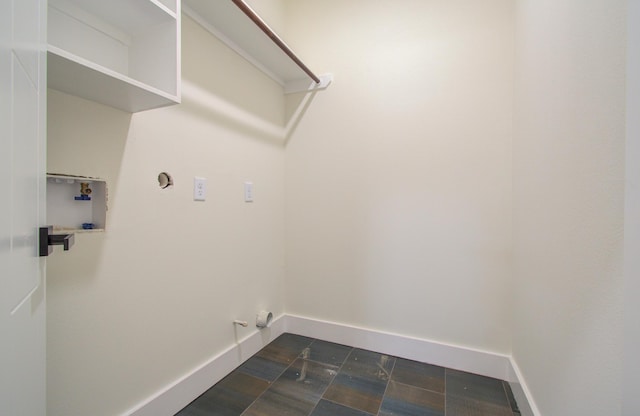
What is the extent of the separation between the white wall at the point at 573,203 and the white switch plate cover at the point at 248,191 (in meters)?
1.47

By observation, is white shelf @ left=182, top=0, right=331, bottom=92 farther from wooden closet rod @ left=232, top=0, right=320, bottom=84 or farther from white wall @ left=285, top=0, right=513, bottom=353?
white wall @ left=285, top=0, right=513, bottom=353

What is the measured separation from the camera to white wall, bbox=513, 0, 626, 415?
66 centimetres

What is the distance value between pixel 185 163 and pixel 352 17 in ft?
4.89

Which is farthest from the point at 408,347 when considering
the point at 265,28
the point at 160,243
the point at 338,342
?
the point at 265,28

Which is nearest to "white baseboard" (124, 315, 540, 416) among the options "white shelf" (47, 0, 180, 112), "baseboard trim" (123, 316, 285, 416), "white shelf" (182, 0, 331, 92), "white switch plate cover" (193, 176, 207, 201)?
"baseboard trim" (123, 316, 285, 416)

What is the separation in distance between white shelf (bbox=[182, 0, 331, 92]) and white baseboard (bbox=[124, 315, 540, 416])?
1.72m

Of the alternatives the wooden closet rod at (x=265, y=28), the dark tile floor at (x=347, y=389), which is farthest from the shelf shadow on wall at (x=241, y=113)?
the dark tile floor at (x=347, y=389)

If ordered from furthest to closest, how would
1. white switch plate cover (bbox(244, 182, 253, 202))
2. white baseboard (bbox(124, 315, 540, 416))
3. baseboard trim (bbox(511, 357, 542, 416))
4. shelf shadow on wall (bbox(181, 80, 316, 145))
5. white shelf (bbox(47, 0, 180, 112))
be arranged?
white switch plate cover (bbox(244, 182, 253, 202))
shelf shadow on wall (bbox(181, 80, 316, 145))
white baseboard (bbox(124, 315, 540, 416))
baseboard trim (bbox(511, 357, 542, 416))
white shelf (bbox(47, 0, 180, 112))

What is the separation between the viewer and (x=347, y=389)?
1.43 m

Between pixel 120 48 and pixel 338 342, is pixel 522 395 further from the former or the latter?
pixel 120 48

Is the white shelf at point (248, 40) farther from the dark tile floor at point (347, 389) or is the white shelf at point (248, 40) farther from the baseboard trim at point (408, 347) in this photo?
the dark tile floor at point (347, 389)

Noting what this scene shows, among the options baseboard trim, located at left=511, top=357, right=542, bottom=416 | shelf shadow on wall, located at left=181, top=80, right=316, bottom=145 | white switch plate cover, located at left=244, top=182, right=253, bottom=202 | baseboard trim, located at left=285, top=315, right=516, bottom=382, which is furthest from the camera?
white switch plate cover, located at left=244, top=182, right=253, bottom=202

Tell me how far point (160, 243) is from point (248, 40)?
1.18 meters

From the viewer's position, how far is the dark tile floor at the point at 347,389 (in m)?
1.29
